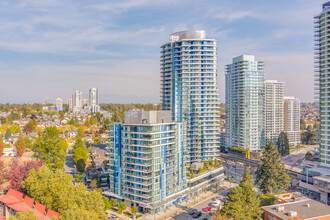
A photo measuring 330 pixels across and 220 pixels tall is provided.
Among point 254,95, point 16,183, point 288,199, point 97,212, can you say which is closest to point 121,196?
point 97,212

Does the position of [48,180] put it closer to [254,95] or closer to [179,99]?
[179,99]

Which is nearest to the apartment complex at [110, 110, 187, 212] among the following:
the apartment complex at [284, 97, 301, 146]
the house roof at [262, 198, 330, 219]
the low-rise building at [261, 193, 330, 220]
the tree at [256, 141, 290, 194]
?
the tree at [256, 141, 290, 194]

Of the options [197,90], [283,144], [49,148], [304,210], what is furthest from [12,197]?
[283,144]

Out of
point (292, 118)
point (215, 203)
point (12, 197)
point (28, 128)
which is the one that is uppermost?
point (292, 118)

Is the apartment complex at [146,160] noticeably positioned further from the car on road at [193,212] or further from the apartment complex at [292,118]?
the apartment complex at [292,118]

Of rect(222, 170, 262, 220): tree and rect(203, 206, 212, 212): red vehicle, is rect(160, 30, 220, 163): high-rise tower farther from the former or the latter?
rect(222, 170, 262, 220): tree

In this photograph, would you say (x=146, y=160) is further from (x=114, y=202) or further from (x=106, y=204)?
(x=106, y=204)
